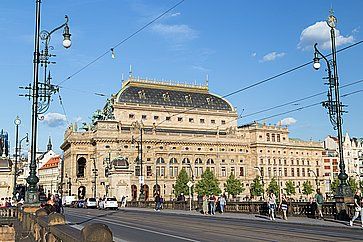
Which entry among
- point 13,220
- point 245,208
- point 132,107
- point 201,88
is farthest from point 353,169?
point 13,220

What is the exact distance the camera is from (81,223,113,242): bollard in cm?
522

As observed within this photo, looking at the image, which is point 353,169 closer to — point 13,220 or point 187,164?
point 187,164

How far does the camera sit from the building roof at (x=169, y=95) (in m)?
114

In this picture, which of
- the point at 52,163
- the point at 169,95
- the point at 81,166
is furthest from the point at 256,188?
the point at 52,163

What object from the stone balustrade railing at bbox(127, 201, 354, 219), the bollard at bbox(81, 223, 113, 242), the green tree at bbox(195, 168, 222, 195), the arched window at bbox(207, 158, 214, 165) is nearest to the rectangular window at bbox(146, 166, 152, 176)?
the green tree at bbox(195, 168, 222, 195)

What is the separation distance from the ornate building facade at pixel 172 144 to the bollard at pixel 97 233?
299 feet

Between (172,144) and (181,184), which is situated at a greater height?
(172,144)

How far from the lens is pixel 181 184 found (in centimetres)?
9994

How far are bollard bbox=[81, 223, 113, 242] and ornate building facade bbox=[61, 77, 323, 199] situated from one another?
299 feet

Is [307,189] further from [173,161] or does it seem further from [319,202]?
[319,202]

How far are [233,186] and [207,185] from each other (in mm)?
8617

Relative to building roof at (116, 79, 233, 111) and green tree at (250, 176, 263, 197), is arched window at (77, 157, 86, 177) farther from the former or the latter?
green tree at (250, 176, 263, 197)

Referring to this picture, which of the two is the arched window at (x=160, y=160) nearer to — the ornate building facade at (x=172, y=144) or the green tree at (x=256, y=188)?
the ornate building facade at (x=172, y=144)

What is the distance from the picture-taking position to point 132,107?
111 meters
